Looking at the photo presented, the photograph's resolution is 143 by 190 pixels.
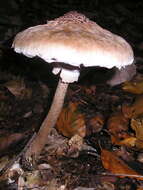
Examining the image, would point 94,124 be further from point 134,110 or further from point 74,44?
point 74,44

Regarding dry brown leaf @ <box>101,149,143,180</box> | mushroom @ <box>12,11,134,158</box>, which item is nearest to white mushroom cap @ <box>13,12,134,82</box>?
mushroom @ <box>12,11,134,158</box>

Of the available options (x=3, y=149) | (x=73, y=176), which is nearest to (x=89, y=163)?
(x=73, y=176)

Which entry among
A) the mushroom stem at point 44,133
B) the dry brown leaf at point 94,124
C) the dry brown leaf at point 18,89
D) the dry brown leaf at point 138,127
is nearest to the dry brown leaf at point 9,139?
the mushroom stem at point 44,133

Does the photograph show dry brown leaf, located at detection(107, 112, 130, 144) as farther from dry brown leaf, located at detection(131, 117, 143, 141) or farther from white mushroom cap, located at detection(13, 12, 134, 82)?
white mushroom cap, located at detection(13, 12, 134, 82)

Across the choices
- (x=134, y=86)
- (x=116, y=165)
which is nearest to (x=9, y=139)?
(x=116, y=165)

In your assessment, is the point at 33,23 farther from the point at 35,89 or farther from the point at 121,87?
the point at 121,87
